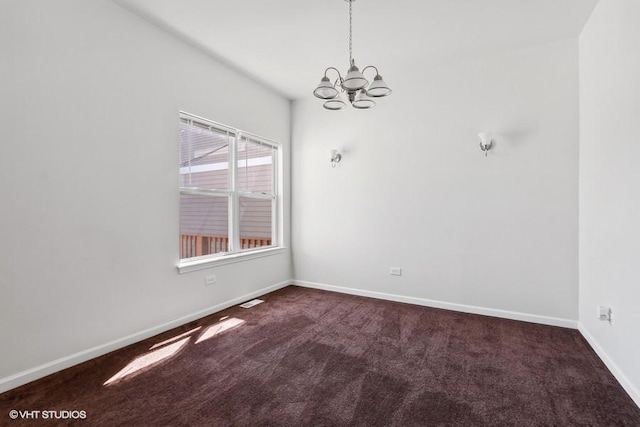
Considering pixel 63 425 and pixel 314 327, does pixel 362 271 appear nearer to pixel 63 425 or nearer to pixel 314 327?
pixel 314 327

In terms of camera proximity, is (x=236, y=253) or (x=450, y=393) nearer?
(x=450, y=393)

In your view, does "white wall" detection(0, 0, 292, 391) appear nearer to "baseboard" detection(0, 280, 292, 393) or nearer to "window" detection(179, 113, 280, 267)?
"baseboard" detection(0, 280, 292, 393)

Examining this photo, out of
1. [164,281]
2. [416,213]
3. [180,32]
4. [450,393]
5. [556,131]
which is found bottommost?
[450,393]

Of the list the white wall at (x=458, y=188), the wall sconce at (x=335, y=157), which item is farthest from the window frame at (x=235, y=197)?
the wall sconce at (x=335, y=157)

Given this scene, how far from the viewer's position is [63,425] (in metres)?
1.75

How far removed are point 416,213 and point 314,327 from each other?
195 cm

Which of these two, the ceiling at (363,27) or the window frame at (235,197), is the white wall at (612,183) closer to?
the ceiling at (363,27)

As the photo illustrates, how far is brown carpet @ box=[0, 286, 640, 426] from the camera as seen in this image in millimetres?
1862

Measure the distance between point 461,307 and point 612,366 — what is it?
1.52 metres

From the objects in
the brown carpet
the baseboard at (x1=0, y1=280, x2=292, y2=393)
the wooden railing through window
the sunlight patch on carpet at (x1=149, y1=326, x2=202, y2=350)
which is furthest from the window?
the brown carpet

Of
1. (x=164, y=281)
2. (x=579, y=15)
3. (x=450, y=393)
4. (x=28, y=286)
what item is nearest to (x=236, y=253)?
(x=164, y=281)

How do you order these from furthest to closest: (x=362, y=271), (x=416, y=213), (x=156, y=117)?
(x=362, y=271) < (x=416, y=213) < (x=156, y=117)

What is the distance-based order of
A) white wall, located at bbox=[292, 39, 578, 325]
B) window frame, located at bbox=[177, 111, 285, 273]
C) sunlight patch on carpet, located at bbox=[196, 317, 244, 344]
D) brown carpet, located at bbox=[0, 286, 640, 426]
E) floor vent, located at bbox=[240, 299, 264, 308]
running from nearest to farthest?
1. brown carpet, located at bbox=[0, 286, 640, 426]
2. sunlight patch on carpet, located at bbox=[196, 317, 244, 344]
3. white wall, located at bbox=[292, 39, 578, 325]
4. window frame, located at bbox=[177, 111, 285, 273]
5. floor vent, located at bbox=[240, 299, 264, 308]

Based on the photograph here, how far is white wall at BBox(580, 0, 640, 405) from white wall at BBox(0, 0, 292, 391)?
147 inches
